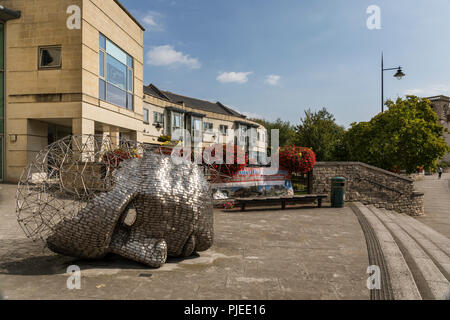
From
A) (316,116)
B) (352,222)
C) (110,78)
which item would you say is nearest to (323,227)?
(352,222)

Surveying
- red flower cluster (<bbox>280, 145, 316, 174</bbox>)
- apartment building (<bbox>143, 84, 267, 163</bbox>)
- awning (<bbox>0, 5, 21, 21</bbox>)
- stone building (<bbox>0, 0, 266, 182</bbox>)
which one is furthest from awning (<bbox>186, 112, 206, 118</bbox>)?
red flower cluster (<bbox>280, 145, 316, 174</bbox>)

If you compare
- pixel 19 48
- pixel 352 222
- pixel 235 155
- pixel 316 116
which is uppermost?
pixel 19 48

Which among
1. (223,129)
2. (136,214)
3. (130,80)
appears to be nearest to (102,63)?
(130,80)

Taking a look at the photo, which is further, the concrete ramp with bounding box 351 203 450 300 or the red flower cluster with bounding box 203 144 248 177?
the red flower cluster with bounding box 203 144 248 177

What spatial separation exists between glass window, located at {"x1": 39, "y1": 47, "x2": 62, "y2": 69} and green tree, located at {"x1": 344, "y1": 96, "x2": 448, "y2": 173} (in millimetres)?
20255

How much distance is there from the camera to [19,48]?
13477 mm

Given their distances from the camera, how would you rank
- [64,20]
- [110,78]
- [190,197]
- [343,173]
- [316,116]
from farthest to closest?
1. [316,116]
2. [110,78]
3. [343,173]
4. [64,20]
5. [190,197]

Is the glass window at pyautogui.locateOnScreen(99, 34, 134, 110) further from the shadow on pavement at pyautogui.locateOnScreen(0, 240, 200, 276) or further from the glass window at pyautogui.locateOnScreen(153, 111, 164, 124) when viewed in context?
the shadow on pavement at pyautogui.locateOnScreen(0, 240, 200, 276)

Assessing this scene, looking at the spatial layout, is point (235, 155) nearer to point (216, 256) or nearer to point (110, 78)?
point (216, 256)

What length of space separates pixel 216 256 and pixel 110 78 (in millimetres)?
13255

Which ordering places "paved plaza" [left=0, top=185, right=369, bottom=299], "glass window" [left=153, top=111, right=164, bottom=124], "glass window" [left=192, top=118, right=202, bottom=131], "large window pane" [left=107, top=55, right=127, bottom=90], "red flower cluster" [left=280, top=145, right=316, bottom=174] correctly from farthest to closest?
1. "glass window" [left=192, top=118, right=202, bottom=131]
2. "glass window" [left=153, top=111, right=164, bottom=124]
3. "large window pane" [left=107, top=55, right=127, bottom=90]
4. "red flower cluster" [left=280, top=145, right=316, bottom=174]
5. "paved plaza" [left=0, top=185, right=369, bottom=299]

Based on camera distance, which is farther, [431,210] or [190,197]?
[431,210]

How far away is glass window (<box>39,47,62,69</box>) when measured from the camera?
43.6 ft

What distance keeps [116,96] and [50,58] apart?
3.57 meters
